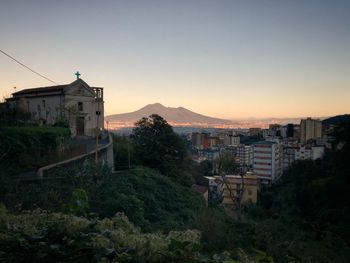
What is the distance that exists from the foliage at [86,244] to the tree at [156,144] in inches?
594

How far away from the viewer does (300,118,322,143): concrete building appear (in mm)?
76438

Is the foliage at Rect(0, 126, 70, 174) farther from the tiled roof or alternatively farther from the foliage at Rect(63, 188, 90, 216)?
the tiled roof

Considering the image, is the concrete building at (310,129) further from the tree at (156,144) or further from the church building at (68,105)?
the tree at (156,144)

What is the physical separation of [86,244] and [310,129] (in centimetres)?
8372

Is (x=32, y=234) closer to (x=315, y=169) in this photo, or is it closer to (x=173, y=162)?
(x=173, y=162)

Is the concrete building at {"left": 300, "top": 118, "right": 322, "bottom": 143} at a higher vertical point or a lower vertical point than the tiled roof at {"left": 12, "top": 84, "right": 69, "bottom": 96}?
lower

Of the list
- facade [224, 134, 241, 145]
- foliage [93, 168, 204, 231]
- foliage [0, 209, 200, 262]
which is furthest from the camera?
facade [224, 134, 241, 145]

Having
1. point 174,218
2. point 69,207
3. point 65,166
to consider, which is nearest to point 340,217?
point 174,218

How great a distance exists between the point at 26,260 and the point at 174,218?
30.7 feet

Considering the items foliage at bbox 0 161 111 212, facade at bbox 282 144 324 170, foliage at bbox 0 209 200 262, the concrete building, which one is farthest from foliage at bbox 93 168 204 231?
the concrete building

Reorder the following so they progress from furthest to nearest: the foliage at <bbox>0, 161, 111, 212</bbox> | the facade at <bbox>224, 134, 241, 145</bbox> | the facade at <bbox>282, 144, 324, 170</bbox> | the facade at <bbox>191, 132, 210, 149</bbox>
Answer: the facade at <bbox>191, 132, 210, 149</bbox> < the facade at <bbox>224, 134, 241, 145</bbox> < the facade at <bbox>282, 144, 324, 170</bbox> < the foliage at <bbox>0, 161, 111, 212</bbox>

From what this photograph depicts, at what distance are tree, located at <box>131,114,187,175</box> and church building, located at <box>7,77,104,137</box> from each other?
11.7 feet

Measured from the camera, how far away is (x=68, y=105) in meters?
19.8

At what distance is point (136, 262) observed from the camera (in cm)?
174
